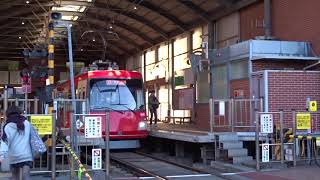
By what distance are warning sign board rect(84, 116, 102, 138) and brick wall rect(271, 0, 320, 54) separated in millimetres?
10532

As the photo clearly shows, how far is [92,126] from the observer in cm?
1309

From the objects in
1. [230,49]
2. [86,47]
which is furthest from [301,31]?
[86,47]

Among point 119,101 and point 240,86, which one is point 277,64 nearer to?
point 240,86

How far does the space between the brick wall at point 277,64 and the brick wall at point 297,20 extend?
0.79 m

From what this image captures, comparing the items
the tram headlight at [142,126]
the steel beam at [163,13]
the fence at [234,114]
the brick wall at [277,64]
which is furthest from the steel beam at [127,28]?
the fence at [234,114]

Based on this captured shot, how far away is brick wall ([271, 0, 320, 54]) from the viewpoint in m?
20.4

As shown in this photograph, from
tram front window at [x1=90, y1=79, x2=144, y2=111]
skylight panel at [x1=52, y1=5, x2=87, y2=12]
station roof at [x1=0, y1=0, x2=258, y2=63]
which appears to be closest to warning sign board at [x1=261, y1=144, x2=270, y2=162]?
tram front window at [x1=90, y1=79, x2=144, y2=111]

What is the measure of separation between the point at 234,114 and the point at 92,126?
7300 millimetres

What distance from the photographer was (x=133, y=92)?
2142cm

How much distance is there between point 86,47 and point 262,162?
39.4 m

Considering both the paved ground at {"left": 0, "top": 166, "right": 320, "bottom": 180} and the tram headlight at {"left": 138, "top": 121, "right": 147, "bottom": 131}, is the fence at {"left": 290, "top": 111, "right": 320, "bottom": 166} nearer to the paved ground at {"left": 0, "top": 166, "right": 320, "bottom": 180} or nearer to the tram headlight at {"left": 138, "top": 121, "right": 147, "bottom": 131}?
the paved ground at {"left": 0, "top": 166, "right": 320, "bottom": 180}

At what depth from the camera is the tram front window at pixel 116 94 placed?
20797mm

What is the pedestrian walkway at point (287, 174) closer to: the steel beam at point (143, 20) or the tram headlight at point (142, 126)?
the tram headlight at point (142, 126)

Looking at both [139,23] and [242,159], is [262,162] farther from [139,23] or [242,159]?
[139,23]
